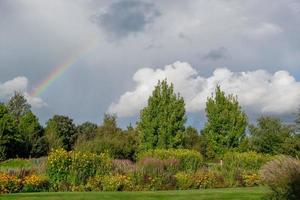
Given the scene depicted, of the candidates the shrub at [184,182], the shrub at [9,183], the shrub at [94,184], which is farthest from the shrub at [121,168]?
the shrub at [9,183]

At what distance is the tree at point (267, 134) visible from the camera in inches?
1788

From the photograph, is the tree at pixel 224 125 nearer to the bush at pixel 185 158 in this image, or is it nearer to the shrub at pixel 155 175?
the bush at pixel 185 158

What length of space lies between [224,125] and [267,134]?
13640mm

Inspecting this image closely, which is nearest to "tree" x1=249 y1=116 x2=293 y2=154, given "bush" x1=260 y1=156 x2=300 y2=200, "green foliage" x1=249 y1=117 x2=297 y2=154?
"green foliage" x1=249 y1=117 x2=297 y2=154

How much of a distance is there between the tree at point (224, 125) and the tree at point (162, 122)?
2294 mm

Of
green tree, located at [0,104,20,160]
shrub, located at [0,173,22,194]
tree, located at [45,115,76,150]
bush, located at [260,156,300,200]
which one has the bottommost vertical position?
bush, located at [260,156,300,200]

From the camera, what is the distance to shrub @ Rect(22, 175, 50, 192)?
20.2 m

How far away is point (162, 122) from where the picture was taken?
33.9 m

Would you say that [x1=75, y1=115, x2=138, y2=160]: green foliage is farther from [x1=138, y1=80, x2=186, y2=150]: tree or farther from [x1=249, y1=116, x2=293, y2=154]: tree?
[x1=249, y1=116, x2=293, y2=154]: tree

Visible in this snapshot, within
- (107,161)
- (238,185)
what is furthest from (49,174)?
(238,185)

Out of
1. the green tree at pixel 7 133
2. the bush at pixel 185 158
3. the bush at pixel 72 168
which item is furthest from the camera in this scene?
the green tree at pixel 7 133

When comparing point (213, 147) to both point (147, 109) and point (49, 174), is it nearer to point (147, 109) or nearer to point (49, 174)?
point (147, 109)

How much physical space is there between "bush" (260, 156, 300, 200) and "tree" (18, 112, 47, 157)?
55629 mm

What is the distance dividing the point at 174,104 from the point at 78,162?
1351cm
